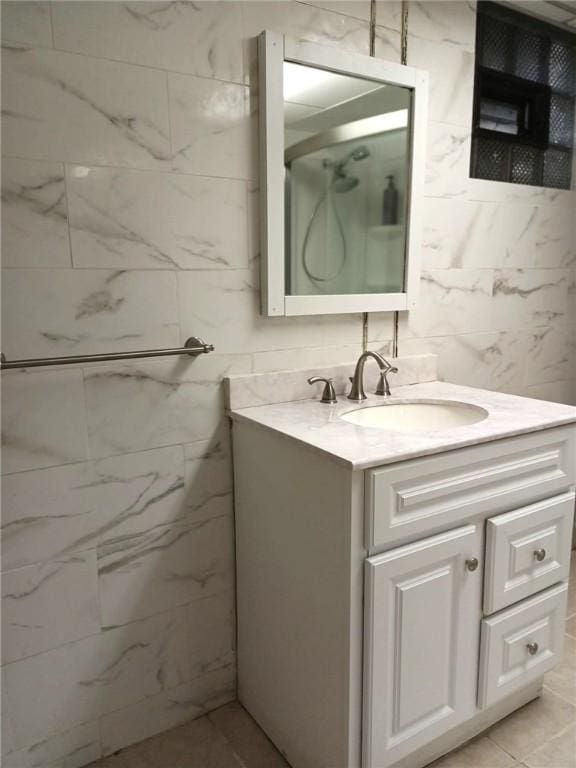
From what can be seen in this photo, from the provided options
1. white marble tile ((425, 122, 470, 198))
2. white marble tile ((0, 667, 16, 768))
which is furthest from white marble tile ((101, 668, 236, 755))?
white marble tile ((425, 122, 470, 198))

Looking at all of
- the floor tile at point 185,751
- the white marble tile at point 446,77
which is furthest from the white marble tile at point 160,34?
the floor tile at point 185,751

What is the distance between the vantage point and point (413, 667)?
4.23 ft

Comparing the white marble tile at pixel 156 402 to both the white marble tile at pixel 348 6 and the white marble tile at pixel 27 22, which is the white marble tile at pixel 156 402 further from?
the white marble tile at pixel 348 6

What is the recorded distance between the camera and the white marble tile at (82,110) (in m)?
1.20

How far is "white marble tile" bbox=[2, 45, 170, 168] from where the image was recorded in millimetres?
1198

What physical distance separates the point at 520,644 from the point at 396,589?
1.70ft

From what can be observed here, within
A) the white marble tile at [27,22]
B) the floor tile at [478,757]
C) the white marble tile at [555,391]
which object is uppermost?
the white marble tile at [27,22]

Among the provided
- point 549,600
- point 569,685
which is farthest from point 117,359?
point 569,685

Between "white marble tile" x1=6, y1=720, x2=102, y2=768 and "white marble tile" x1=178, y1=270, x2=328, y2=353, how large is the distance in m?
1.04

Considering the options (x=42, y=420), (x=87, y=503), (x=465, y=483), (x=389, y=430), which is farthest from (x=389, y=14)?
(x=87, y=503)

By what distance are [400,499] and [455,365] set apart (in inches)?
36.8

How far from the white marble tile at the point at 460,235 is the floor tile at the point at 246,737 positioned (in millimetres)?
1468

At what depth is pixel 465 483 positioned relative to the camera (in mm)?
1298

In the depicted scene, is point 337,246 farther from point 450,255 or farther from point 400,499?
point 400,499
